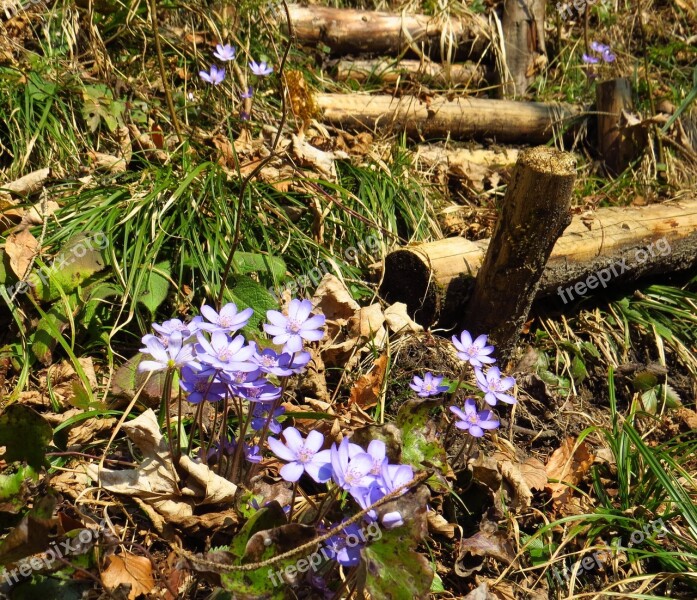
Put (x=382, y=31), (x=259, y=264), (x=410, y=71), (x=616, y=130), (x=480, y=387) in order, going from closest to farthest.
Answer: (x=480, y=387)
(x=259, y=264)
(x=616, y=130)
(x=410, y=71)
(x=382, y=31)

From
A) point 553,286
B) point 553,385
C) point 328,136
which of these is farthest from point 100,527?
point 328,136

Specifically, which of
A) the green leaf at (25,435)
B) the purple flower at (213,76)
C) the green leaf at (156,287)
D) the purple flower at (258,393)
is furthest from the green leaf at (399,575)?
the purple flower at (213,76)

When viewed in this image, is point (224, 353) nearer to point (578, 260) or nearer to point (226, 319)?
point (226, 319)

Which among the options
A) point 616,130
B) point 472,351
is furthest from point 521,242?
point 616,130

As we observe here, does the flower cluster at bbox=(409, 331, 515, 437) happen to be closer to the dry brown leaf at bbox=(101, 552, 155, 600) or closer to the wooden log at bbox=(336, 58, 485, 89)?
the dry brown leaf at bbox=(101, 552, 155, 600)

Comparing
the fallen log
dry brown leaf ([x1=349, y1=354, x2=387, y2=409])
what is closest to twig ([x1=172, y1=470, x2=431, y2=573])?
dry brown leaf ([x1=349, y1=354, x2=387, y2=409])

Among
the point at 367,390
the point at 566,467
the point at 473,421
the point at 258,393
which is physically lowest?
the point at 566,467

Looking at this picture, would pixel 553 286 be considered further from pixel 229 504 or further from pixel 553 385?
pixel 229 504
